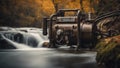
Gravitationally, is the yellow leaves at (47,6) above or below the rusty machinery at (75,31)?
above

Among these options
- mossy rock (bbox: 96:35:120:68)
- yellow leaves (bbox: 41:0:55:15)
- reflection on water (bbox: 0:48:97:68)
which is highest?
yellow leaves (bbox: 41:0:55:15)

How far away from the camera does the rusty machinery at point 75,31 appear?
59.0 ft

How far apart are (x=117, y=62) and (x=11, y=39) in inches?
745

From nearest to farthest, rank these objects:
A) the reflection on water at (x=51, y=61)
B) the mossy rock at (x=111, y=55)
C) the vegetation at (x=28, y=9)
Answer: the mossy rock at (x=111, y=55)
the reflection on water at (x=51, y=61)
the vegetation at (x=28, y=9)

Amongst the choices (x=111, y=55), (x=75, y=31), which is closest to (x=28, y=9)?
(x=75, y=31)

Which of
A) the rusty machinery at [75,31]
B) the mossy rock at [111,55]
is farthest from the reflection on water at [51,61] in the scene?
the rusty machinery at [75,31]

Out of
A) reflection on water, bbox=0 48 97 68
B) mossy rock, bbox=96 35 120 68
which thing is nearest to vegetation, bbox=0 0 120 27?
reflection on water, bbox=0 48 97 68

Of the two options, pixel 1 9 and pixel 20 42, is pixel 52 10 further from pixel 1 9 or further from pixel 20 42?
pixel 20 42

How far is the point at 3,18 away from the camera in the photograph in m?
44.6

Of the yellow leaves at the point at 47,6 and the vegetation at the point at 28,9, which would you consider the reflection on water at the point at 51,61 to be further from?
the yellow leaves at the point at 47,6

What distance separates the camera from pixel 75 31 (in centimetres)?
1864

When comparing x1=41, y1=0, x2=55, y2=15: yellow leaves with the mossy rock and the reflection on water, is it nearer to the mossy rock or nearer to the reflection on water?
the reflection on water

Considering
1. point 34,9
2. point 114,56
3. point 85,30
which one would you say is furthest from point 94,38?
point 34,9

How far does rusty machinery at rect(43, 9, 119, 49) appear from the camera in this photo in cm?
1797
